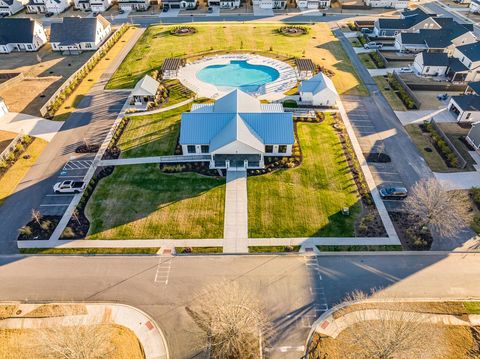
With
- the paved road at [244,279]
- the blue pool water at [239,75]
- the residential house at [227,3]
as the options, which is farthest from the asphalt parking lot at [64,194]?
the residential house at [227,3]

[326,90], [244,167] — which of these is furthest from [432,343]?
[326,90]

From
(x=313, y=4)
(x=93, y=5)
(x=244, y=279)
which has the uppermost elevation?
(x=93, y=5)

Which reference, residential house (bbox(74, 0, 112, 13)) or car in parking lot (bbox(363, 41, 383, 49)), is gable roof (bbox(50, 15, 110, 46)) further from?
car in parking lot (bbox(363, 41, 383, 49))

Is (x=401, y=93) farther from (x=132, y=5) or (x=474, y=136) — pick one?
(x=132, y=5)

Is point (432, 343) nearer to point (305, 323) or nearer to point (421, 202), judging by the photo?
point (305, 323)

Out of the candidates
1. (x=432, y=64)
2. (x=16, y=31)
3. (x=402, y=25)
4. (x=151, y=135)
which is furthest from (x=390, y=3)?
(x=16, y=31)
